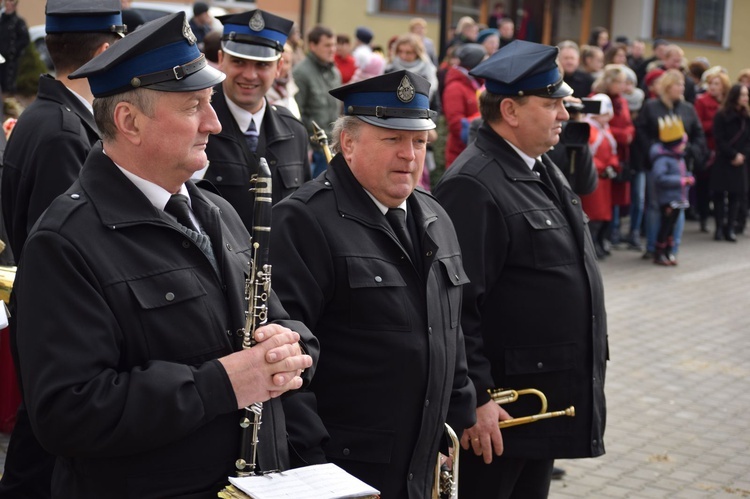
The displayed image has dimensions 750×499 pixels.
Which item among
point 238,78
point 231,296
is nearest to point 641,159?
point 238,78

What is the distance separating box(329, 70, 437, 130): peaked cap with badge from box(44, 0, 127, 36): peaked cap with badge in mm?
1328

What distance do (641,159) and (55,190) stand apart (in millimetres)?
11051

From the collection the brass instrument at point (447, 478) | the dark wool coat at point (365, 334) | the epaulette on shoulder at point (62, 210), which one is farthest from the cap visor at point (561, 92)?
the epaulette on shoulder at point (62, 210)

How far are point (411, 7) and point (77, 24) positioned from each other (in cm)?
2455

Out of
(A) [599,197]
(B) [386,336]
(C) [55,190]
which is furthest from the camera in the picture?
(A) [599,197]

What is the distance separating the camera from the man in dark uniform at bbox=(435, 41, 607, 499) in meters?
4.58

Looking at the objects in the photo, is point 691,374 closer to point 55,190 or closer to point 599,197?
point 599,197

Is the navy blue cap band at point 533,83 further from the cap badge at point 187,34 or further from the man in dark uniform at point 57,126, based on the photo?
the cap badge at point 187,34

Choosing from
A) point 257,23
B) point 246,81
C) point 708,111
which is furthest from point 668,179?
point 246,81

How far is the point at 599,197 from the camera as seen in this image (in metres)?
13.1

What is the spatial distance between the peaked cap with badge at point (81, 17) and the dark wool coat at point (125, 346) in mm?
1828

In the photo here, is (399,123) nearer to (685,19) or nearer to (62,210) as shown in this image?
(62,210)

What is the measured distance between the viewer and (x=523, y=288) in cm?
464

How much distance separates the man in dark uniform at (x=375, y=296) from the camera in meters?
3.69
